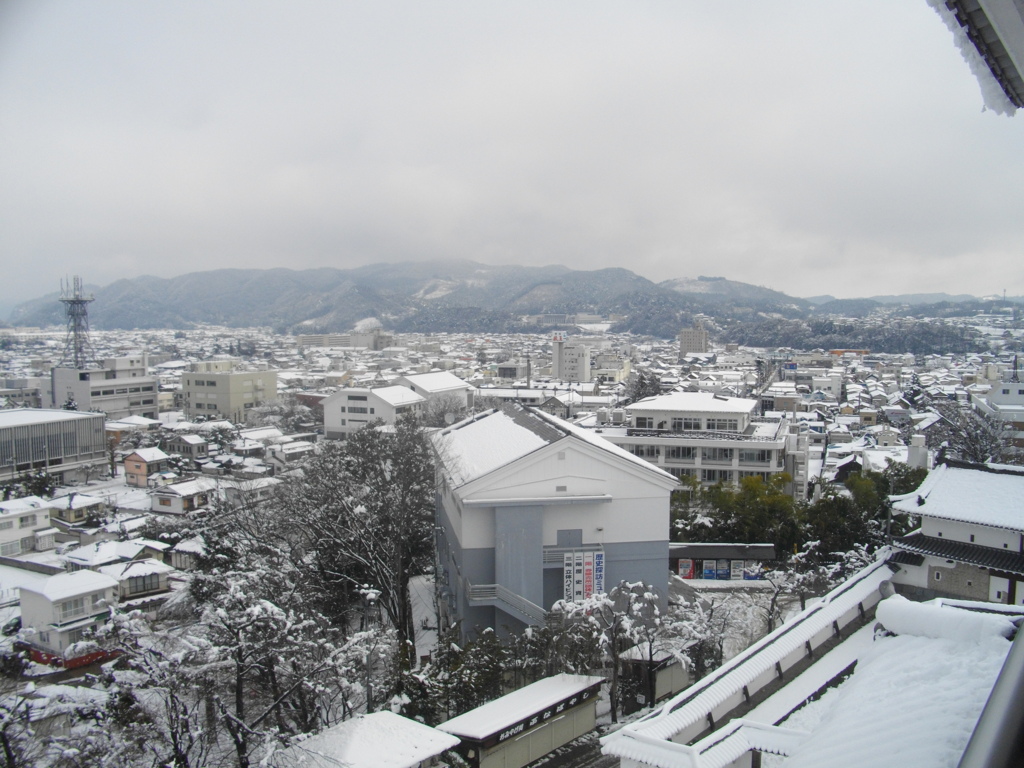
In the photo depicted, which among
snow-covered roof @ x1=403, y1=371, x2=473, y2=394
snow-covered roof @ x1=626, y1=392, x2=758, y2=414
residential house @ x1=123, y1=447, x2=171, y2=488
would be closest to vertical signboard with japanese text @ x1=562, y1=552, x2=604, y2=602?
snow-covered roof @ x1=626, y1=392, x2=758, y2=414

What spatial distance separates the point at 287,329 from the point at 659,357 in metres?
73.7

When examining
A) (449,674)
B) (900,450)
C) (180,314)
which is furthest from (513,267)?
(449,674)

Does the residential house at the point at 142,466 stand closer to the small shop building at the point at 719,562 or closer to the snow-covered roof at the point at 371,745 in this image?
the small shop building at the point at 719,562

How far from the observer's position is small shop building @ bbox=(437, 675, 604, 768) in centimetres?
511

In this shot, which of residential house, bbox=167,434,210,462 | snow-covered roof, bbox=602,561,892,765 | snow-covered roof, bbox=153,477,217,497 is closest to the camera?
snow-covered roof, bbox=602,561,892,765

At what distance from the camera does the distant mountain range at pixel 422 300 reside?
355 feet

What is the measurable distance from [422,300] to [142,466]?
11893 cm

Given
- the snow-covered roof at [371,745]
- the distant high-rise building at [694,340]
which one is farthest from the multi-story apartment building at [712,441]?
the distant high-rise building at [694,340]

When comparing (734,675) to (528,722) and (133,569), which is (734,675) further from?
(133,569)

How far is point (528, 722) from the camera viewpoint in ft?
17.7

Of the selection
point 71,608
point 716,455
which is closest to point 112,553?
point 71,608

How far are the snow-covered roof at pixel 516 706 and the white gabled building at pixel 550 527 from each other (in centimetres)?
129

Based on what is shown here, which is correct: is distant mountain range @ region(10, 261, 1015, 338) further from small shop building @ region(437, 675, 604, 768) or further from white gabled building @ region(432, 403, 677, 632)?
small shop building @ region(437, 675, 604, 768)

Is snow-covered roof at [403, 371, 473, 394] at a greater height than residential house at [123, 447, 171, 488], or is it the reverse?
snow-covered roof at [403, 371, 473, 394]
